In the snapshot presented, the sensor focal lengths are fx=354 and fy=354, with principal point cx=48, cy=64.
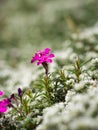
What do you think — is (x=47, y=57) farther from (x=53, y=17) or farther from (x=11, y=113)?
(x=53, y=17)

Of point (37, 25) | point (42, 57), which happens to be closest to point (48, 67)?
point (42, 57)

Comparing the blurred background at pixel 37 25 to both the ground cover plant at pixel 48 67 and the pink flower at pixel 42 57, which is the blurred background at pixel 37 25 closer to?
the ground cover plant at pixel 48 67

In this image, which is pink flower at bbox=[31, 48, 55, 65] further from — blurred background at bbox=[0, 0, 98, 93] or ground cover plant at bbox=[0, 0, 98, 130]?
blurred background at bbox=[0, 0, 98, 93]

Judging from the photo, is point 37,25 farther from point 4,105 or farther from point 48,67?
point 4,105

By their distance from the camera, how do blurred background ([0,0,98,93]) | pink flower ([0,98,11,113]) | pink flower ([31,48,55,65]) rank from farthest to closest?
blurred background ([0,0,98,93]) → pink flower ([31,48,55,65]) → pink flower ([0,98,11,113])

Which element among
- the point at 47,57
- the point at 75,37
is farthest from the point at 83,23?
the point at 47,57

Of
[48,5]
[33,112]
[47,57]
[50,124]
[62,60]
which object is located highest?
[48,5]

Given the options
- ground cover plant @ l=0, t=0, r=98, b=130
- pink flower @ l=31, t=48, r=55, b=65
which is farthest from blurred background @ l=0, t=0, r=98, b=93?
pink flower @ l=31, t=48, r=55, b=65

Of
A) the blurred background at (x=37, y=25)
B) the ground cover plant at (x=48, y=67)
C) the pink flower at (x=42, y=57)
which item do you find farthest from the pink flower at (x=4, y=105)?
the blurred background at (x=37, y=25)

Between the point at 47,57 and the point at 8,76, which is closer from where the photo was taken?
the point at 47,57
